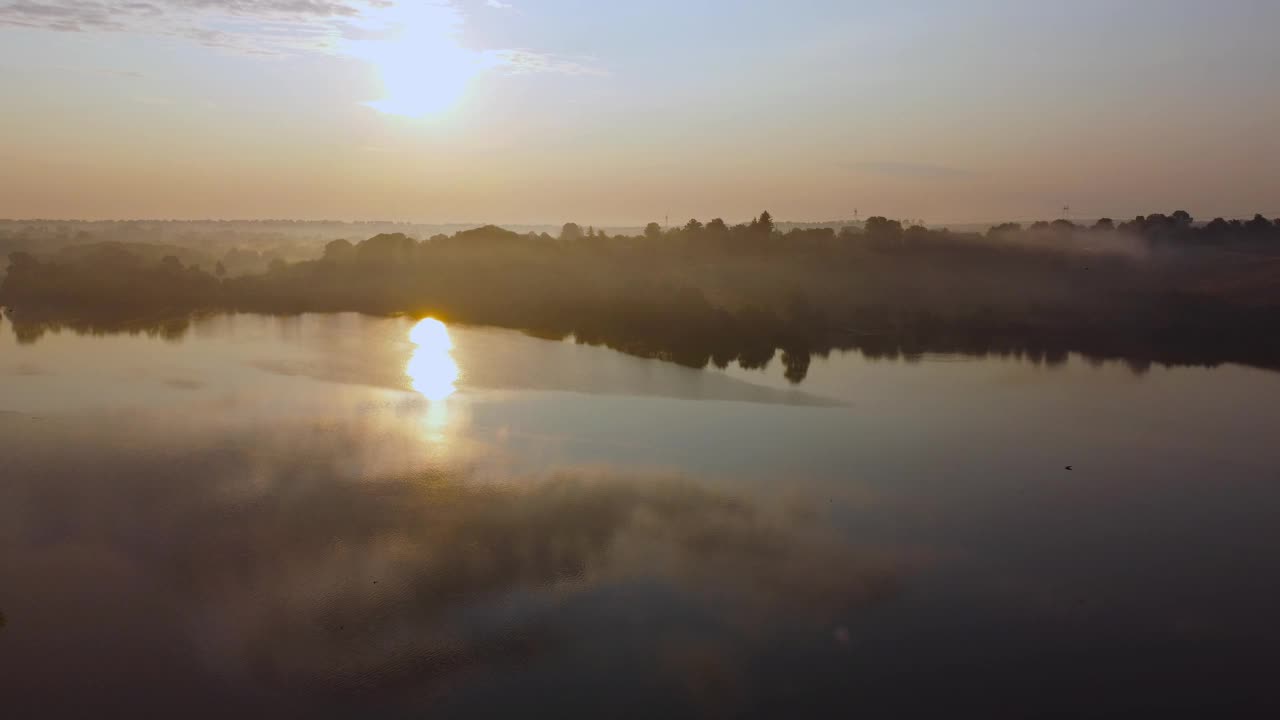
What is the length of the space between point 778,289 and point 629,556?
73.5 m

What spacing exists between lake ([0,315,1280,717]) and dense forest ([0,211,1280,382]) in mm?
24209

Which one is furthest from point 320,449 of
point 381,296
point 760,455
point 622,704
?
point 381,296

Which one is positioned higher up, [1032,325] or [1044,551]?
[1032,325]

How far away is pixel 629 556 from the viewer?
78.7 ft

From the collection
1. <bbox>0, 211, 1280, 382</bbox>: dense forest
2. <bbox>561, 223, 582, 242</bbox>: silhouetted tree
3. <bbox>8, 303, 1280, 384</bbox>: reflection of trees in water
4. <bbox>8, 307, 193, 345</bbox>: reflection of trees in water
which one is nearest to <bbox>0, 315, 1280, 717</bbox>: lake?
<bbox>8, 303, 1280, 384</bbox>: reflection of trees in water

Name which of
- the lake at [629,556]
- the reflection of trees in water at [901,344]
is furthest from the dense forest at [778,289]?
the lake at [629,556]

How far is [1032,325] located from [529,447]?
201ft

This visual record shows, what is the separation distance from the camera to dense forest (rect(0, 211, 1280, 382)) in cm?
7375

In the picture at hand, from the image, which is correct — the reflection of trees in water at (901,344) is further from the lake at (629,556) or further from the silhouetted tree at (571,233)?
the silhouetted tree at (571,233)

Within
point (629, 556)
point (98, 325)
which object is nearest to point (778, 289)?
point (98, 325)

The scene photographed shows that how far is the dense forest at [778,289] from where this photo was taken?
73.8 metres

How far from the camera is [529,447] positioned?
3603cm

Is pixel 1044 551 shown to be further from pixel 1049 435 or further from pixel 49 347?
pixel 49 347

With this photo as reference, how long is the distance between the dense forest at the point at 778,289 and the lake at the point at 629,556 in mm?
24209
